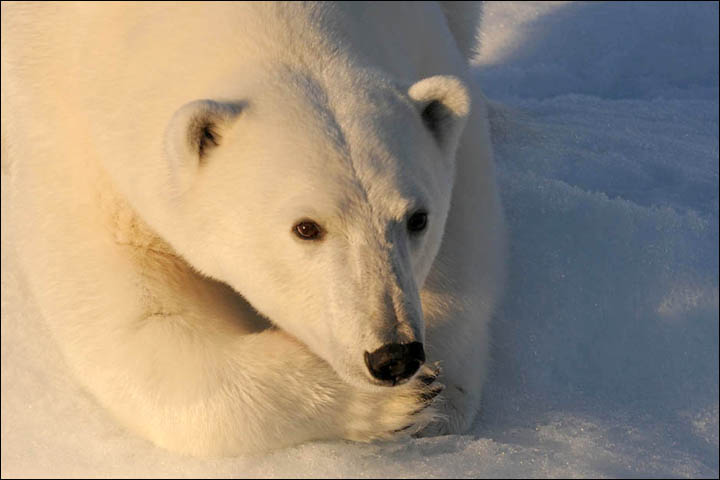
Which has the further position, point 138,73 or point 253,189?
point 138,73

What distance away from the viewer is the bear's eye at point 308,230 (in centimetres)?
292

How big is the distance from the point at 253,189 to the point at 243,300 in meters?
0.72

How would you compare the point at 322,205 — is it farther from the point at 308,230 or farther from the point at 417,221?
the point at 417,221

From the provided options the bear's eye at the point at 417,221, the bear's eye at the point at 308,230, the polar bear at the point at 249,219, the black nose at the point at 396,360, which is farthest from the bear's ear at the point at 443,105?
the black nose at the point at 396,360

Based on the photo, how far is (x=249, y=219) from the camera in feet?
9.83

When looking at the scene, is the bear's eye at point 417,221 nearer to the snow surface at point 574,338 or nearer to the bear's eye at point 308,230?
the bear's eye at point 308,230

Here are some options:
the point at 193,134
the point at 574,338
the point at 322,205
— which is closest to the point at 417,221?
the point at 322,205

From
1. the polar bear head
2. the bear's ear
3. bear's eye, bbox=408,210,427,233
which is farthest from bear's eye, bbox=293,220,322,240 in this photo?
the bear's ear

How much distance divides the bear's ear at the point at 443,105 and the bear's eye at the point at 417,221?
32 cm

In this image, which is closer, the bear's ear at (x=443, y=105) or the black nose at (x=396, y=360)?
the black nose at (x=396, y=360)

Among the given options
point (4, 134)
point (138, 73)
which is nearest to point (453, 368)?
point (138, 73)

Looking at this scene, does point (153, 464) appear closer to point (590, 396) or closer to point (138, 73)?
point (138, 73)

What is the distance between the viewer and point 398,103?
3.13 meters

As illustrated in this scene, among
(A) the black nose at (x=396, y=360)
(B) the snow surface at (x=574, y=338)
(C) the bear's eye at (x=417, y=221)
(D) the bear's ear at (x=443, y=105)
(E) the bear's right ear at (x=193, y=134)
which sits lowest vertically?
(B) the snow surface at (x=574, y=338)
